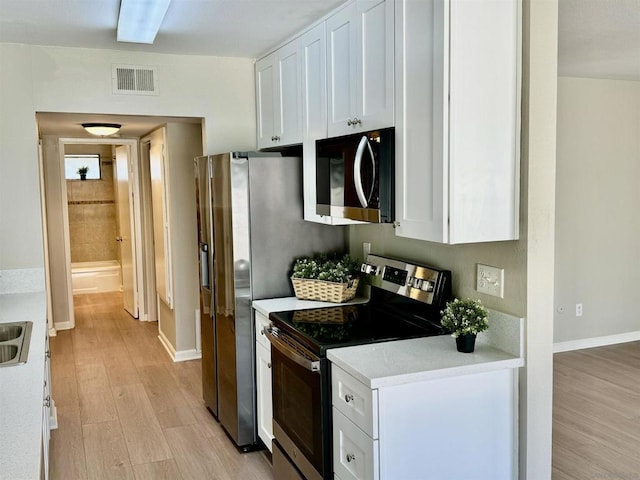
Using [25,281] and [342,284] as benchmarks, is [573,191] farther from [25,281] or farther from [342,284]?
[25,281]

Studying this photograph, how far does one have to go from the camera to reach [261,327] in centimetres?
343

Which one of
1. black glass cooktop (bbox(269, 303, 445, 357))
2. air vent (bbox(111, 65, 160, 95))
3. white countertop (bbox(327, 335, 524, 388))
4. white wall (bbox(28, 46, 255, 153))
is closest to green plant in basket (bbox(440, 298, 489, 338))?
white countertop (bbox(327, 335, 524, 388))

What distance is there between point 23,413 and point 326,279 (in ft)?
6.16

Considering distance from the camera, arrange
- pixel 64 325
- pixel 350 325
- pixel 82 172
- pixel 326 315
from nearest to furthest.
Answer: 1. pixel 350 325
2. pixel 326 315
3. pixel 64 325
4. pixel 82 172

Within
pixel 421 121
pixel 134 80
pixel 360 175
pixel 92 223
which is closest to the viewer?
pixel 421 121

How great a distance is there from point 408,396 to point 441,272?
720 mm

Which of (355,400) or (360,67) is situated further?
(360,67)

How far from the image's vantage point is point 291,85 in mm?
3586

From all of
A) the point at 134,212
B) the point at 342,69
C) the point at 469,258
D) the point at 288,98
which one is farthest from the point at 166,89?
the point at 134,212

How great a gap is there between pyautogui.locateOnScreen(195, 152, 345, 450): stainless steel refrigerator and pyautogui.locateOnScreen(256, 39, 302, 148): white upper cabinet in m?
0.25

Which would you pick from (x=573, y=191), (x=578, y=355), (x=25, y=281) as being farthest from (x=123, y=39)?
(x=578, y=355)

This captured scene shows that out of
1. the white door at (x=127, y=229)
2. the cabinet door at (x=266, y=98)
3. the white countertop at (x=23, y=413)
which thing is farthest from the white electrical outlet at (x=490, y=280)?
the white door at (x=127, y=229)

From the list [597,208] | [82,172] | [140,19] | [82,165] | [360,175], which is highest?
[140,19]

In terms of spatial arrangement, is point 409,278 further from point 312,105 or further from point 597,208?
point 597,208
